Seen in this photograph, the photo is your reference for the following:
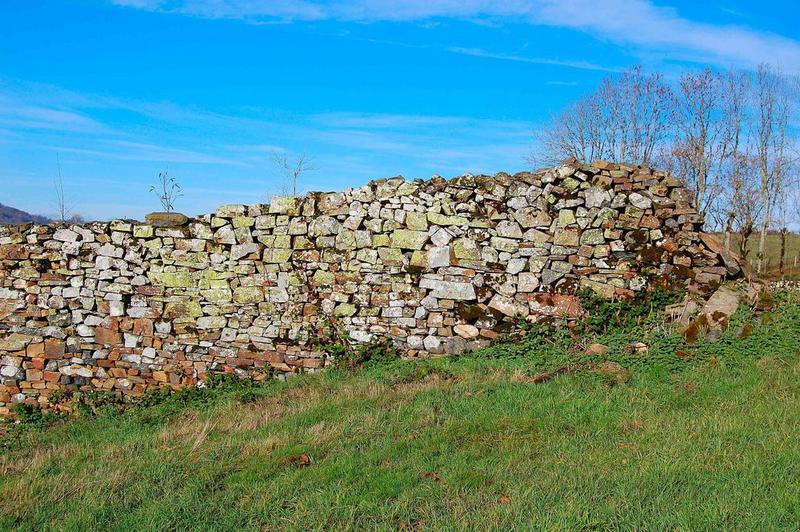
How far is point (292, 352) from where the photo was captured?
880 centimetres

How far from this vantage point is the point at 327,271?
8.80 meters

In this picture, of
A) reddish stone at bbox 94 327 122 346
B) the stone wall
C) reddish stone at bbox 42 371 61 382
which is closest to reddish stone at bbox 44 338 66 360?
the stone wall

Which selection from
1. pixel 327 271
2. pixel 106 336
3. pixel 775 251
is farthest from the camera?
pixel 775 251

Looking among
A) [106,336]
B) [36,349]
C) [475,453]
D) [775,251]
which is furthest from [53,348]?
[775,251]

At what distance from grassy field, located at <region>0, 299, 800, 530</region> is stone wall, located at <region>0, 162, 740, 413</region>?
1027 millimetres

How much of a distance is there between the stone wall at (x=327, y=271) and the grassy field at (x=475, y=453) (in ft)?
3.37

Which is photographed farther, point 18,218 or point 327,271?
point 18,218

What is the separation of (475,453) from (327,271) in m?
4.59

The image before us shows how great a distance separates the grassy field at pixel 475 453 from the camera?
3.84m

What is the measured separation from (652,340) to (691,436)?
8.94 ft

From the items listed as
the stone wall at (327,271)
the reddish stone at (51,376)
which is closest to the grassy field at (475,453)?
the stone wall at (327,271)

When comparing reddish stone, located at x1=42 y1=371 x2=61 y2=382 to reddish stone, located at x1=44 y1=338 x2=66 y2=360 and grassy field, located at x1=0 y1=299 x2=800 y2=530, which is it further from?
grassy field, located at x1=0 y1=299 x2=800 y2=530

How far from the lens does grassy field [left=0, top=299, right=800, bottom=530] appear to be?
384cm

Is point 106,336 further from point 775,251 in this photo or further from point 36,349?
point 775,251
